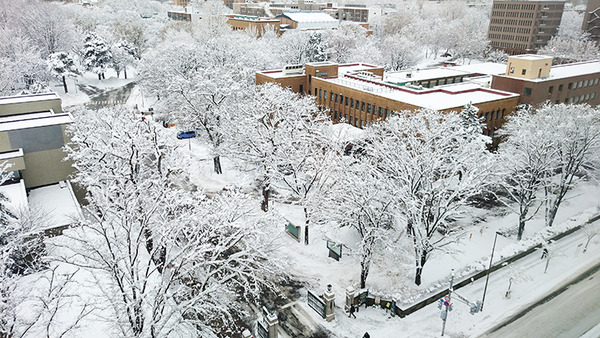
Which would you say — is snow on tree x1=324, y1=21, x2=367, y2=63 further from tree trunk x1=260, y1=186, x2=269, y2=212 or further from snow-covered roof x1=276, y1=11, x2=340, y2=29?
tree trunk x1=260, y1=186, x2=269, y2=212

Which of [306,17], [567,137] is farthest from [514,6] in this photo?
[567,137]

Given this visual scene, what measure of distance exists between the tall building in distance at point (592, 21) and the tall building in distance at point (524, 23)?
6.83 m

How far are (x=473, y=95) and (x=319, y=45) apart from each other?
1632 inches

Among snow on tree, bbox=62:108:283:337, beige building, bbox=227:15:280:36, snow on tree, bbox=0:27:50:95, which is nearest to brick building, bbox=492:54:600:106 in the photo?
snow on tree, bbox=62:108:283:337

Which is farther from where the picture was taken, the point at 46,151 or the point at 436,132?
the point at 46,151

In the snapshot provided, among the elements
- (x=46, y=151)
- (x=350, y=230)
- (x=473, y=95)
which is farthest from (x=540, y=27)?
(x=46, y=151)

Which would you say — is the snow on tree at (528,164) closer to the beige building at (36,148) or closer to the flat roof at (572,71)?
the flat roof at (572,71)

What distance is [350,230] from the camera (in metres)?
32.5

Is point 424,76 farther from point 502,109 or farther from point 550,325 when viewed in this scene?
point 550,325

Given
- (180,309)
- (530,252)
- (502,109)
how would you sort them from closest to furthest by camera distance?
(180,309) < (530,252) < (502,109)

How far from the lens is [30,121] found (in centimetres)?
3550

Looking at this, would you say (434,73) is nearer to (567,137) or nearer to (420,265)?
(567,137)

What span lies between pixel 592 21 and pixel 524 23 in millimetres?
16500

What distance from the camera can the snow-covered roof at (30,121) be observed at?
111 ft
